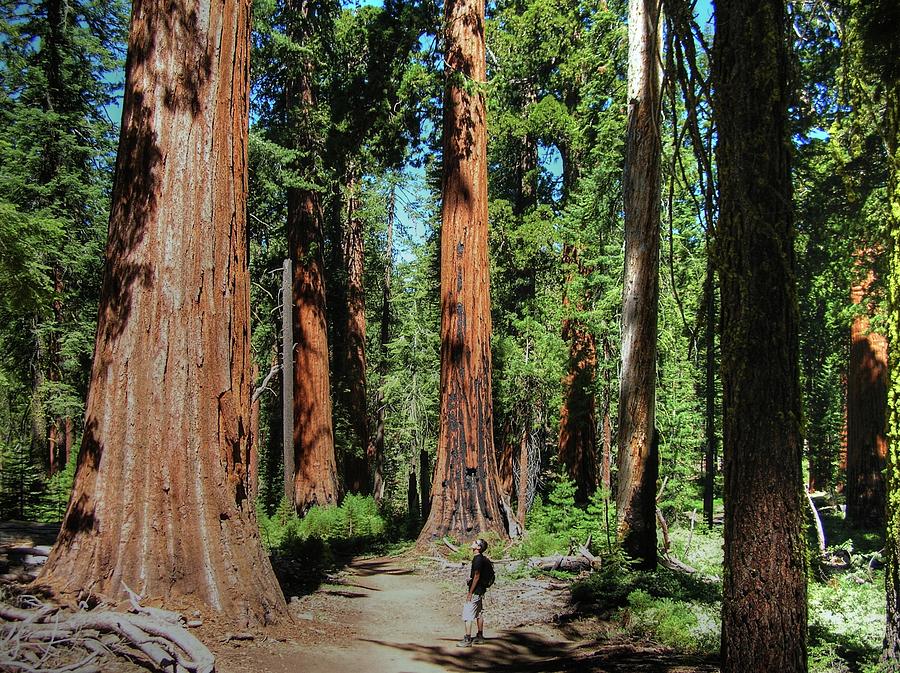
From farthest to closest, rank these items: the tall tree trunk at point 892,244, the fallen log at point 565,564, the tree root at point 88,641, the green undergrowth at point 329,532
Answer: the green undergrowth at point 329,532, the fallen log at point 565,564, the tall tree trunk at point 892,244, the tree root at point 88,641

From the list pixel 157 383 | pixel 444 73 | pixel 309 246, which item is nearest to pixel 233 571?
pixel 157 383

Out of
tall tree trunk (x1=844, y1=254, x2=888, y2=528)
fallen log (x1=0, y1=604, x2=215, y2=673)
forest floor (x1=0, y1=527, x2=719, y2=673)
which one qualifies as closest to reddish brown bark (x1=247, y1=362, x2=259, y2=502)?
forest floor (x1=0, y1=527, x2=719, y2=673)

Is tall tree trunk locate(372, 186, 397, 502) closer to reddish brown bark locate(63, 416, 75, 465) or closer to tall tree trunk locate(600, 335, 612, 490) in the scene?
reddish brown bark locate(63, 416, 75, 465)

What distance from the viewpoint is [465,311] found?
1241cm

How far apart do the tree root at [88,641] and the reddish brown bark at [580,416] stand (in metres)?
14.2

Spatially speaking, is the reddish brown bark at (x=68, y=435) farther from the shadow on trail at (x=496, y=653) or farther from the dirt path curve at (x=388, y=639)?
the shadow on trail at (x=496, y=653)

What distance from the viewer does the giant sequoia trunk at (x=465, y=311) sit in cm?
1203

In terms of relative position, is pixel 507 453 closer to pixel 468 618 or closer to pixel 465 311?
pixel 465 311

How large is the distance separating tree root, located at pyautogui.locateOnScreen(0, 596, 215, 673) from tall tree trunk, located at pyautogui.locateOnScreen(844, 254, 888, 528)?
60.3 ft

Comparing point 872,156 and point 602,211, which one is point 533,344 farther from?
point 872,156

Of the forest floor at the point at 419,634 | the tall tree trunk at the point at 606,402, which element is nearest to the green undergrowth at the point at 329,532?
the forest floor at the point at 419,634

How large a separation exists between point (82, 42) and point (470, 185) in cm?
1342

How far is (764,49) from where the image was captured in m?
3.98

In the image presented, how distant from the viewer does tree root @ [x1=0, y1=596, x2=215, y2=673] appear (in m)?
4.07
